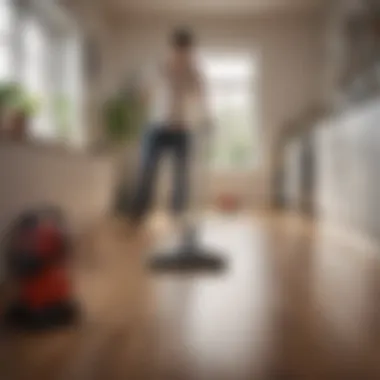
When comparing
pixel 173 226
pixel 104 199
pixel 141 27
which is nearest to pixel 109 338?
pixel 173 226

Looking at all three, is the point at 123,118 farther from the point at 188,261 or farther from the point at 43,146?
the point at 188,261

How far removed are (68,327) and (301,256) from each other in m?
1.98

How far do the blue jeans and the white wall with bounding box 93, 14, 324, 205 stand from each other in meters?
4.35

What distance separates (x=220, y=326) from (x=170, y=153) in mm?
2329

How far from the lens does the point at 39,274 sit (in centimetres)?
197

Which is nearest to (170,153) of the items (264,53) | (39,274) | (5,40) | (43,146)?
(43,146)

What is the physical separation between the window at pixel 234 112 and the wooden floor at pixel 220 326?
5.29m

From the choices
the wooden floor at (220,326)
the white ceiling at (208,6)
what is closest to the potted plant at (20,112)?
the wooden floor at (220,326)

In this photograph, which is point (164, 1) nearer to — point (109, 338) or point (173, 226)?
point (173, 226)

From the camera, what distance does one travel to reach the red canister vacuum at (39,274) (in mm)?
1890

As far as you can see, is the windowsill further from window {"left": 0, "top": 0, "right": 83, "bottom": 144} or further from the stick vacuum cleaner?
the stick vacuum cleaner

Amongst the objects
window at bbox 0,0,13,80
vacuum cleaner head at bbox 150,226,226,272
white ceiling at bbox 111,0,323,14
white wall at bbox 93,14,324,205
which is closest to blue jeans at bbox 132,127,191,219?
vacuum cleaner head at bbox 150,226,226,272

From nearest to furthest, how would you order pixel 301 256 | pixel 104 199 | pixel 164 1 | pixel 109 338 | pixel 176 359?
pixel 176 359, pixel 109 338, pixel 301 256, pixel 104 199, pixel 164 1

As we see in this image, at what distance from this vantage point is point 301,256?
367 centimetres
